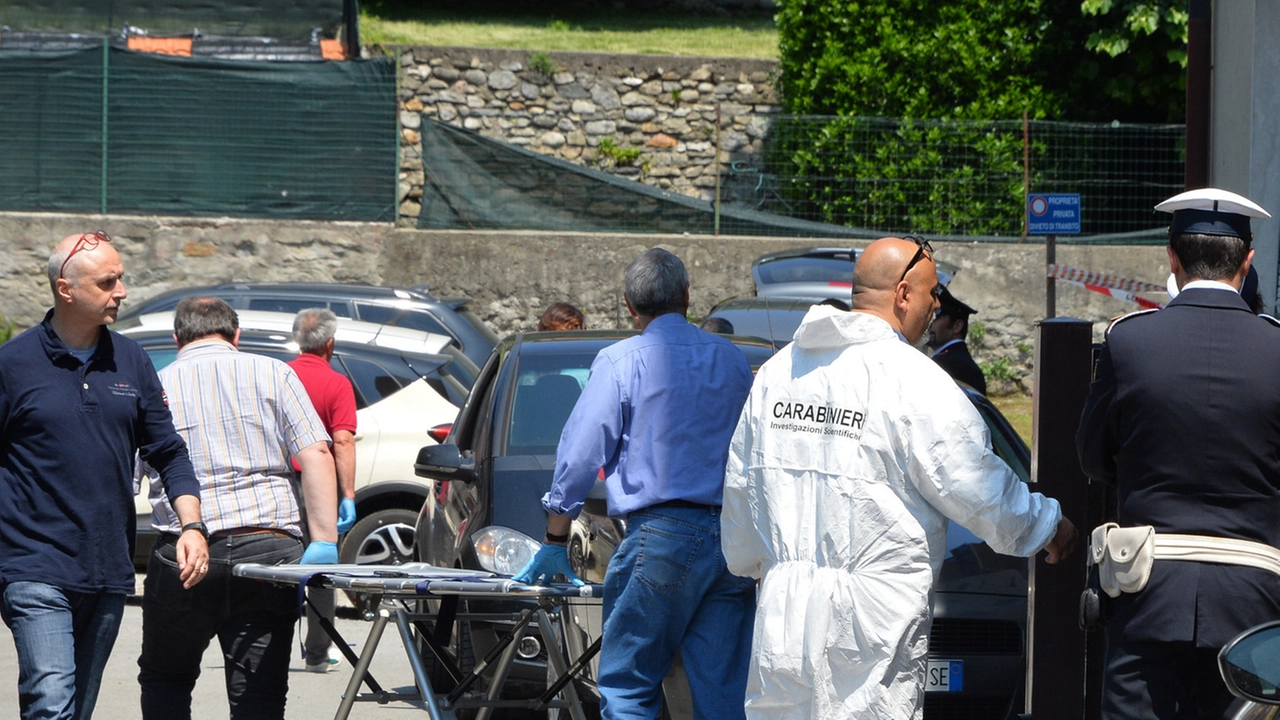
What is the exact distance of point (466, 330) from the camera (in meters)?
12.5

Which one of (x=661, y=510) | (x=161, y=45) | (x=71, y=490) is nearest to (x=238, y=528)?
(x=71, y=490)

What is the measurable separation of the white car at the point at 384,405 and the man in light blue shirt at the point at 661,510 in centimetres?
439

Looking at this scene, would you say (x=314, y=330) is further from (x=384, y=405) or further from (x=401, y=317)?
(x=401, y=317)

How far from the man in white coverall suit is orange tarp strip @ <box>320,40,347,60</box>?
18.8 meters

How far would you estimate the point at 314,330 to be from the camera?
316 inches

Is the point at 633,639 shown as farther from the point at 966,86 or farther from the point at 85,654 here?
A: the point at 966,86

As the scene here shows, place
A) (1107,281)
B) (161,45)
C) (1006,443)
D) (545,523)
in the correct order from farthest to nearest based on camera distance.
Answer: (161,45) → (1107,281) → (1006,443) → (545,523)

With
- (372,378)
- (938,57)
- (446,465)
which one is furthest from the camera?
(938,57)

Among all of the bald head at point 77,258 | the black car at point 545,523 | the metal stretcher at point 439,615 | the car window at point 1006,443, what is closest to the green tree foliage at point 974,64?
the black car at point 545,523

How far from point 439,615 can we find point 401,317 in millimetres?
7960

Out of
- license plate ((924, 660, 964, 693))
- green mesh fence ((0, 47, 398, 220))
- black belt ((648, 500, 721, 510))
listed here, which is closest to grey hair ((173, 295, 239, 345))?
black belt ((648, 500, 721, 510))

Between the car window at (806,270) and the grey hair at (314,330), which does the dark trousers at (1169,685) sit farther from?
the car window at (806,270)

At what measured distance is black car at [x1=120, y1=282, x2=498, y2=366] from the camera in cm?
1252

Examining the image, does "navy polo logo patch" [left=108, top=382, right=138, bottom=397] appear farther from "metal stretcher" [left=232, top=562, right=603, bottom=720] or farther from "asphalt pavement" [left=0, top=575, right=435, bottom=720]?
"asphalt pavement" [left=0, top=575, right=435, bottom=720]
